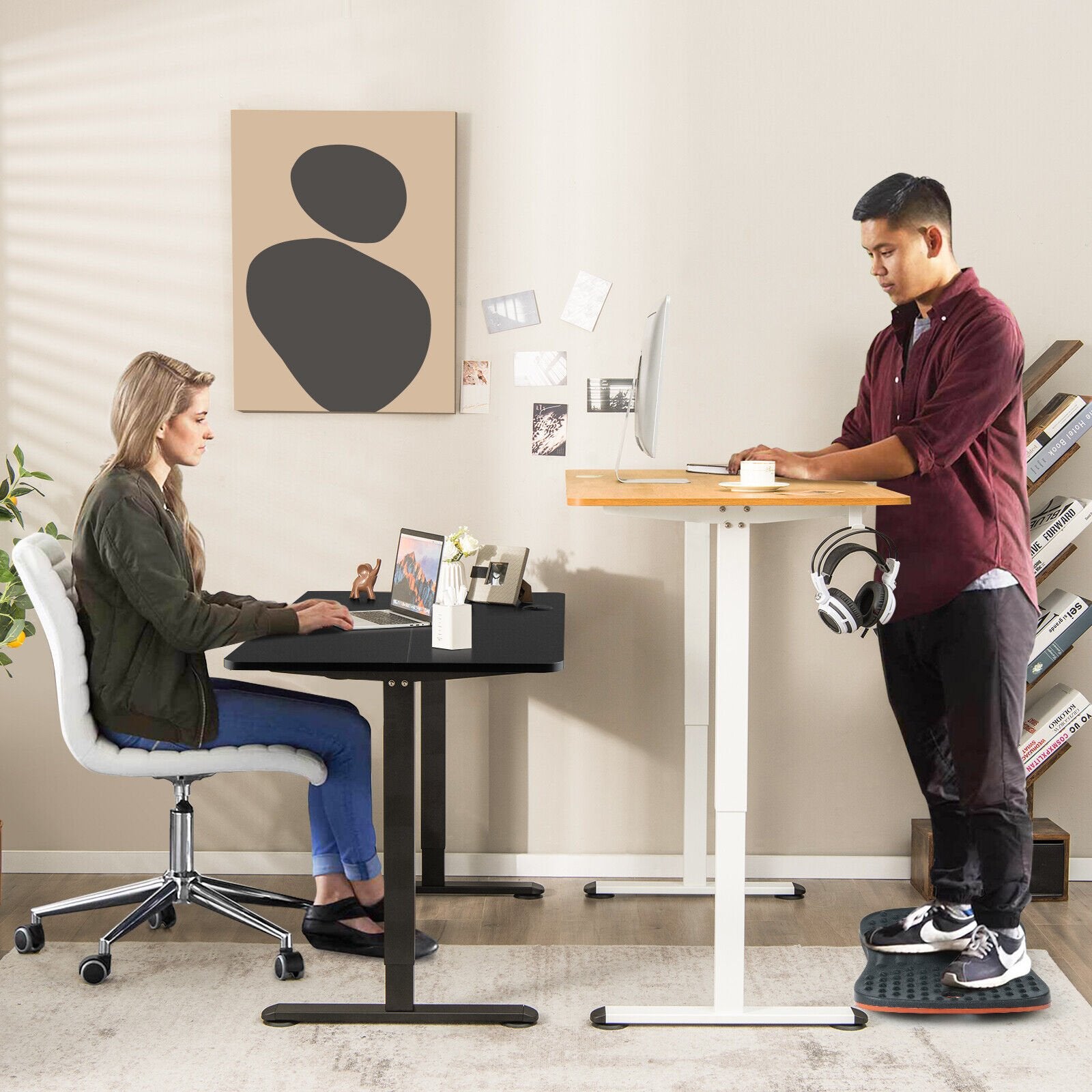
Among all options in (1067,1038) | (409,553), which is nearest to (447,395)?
(409,553)

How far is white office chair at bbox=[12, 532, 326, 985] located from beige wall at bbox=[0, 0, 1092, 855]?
0.54 metres

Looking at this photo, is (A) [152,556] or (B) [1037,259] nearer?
(A) [152,556]

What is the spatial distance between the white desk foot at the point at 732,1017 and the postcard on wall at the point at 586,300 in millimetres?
1677

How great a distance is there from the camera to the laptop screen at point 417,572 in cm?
276

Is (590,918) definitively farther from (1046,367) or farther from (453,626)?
(1046,367)

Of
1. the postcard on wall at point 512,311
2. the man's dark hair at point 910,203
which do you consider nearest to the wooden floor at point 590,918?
the postcard on wall at point 512,311

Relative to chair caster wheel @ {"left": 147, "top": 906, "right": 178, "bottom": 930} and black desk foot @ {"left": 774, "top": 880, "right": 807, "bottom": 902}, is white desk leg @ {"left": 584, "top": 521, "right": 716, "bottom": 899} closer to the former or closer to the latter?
black desk foot @ {"left": 774, "top": 880, "right": 807, "bottom": 902}

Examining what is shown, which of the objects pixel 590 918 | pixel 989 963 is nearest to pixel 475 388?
pixel 590 918

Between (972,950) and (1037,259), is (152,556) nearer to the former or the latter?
(972,950)

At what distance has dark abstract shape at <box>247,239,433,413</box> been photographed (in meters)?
3.12

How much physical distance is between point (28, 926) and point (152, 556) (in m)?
0.99

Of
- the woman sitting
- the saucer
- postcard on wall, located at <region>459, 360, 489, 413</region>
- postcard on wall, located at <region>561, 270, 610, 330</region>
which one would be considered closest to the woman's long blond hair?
the woman sitting

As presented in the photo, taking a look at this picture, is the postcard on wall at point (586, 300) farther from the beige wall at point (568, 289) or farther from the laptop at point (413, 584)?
the laptop at point (413, 584)

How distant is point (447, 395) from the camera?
3.15 m
